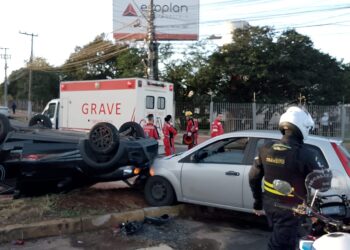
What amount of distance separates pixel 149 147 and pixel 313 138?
2.80m

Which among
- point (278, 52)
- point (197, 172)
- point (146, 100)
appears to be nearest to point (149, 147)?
point (197, 172)

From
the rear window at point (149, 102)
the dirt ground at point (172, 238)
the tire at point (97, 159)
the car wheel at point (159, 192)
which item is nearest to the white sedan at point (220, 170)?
the car wheel at point (159, 192)

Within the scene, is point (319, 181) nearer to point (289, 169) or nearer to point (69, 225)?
point (289, 169)

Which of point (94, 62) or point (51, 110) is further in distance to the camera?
point (94, 62)

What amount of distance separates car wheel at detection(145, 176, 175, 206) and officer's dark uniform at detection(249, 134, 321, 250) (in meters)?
3.25

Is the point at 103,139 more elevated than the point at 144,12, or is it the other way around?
the point at 144,12

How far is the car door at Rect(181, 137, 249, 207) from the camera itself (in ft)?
20.4

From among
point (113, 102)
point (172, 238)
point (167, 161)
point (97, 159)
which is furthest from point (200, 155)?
point (113, 102)

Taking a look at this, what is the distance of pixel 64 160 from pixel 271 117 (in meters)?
18.2

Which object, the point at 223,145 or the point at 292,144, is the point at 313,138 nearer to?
the point at 223,145

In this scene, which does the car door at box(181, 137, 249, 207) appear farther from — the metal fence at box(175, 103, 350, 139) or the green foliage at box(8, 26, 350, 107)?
the green foliage at box(8, 26, 350, 107)

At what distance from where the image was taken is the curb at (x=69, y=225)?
5.43m

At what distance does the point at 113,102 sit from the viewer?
15.1 metres

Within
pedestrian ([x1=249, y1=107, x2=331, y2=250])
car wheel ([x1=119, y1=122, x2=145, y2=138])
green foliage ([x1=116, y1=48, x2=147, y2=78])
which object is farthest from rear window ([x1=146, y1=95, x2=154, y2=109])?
green foliage ([x1=116, y1=48, x2=147, y2=78])
